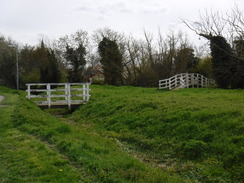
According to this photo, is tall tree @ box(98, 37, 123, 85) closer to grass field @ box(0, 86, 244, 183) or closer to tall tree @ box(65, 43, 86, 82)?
tall tree @ box(65, 43, 86, 82)

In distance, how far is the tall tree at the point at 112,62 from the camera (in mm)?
41969

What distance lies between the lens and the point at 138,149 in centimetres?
914

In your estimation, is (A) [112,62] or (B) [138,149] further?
(A) [112,62]

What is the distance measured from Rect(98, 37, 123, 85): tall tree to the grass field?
2956 centimetres

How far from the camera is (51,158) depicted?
6785 millimetres

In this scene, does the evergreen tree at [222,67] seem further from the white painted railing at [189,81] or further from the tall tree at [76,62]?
the tall tree at [76,62]

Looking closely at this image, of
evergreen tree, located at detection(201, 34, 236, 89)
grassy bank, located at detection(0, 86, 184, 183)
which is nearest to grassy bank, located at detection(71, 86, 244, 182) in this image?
grassy bank, located at detection(0, 86, 184, 183)

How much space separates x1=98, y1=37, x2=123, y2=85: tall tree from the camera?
4197 cm

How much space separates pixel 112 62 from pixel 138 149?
33.3 m

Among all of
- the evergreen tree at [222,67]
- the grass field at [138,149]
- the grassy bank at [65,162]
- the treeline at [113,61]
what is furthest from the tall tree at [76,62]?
the grassy bank at [65,162]

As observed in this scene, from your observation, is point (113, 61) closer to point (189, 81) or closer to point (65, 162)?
point (189, 81)

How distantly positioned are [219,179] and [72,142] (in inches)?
160

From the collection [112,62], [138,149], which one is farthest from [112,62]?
[138,149]

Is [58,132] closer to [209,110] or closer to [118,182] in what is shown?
[118,182]
